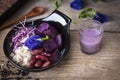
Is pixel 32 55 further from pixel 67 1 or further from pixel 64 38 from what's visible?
pixel 67 1

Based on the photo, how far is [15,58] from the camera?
33.7 inches

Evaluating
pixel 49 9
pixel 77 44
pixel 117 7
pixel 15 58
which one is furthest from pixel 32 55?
pixel 117 7

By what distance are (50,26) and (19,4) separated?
0.26 m

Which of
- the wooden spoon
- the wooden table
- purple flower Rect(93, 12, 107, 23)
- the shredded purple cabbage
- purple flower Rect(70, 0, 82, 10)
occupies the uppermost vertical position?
purple flower Rect(70, 0, 82, 10)

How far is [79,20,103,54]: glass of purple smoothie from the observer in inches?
35.0

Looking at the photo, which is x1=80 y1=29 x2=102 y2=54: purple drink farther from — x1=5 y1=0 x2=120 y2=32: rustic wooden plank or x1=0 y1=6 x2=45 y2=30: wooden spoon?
x1=0 y1=6 x2=45 y2=30: wooden spoon

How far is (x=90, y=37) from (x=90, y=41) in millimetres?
19

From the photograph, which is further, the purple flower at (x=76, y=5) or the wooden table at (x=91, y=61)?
the purple flower at (x=76, y=5)

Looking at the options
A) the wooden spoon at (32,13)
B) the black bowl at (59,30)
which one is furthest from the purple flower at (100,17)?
the wooden spoon at (32,13)

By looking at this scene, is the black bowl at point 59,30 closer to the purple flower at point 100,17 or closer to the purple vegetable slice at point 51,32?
the purple vegetable slice at point 51,32

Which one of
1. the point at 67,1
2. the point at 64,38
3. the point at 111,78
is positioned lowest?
the point at 111,78

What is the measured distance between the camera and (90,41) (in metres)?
0.90

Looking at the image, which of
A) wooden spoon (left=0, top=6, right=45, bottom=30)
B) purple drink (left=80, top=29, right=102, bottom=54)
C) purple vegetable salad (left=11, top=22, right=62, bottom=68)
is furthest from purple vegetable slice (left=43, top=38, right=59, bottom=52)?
wooden spoon (left=0, top=6, right=45, bottom=30)

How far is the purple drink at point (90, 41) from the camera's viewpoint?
0.89 m
